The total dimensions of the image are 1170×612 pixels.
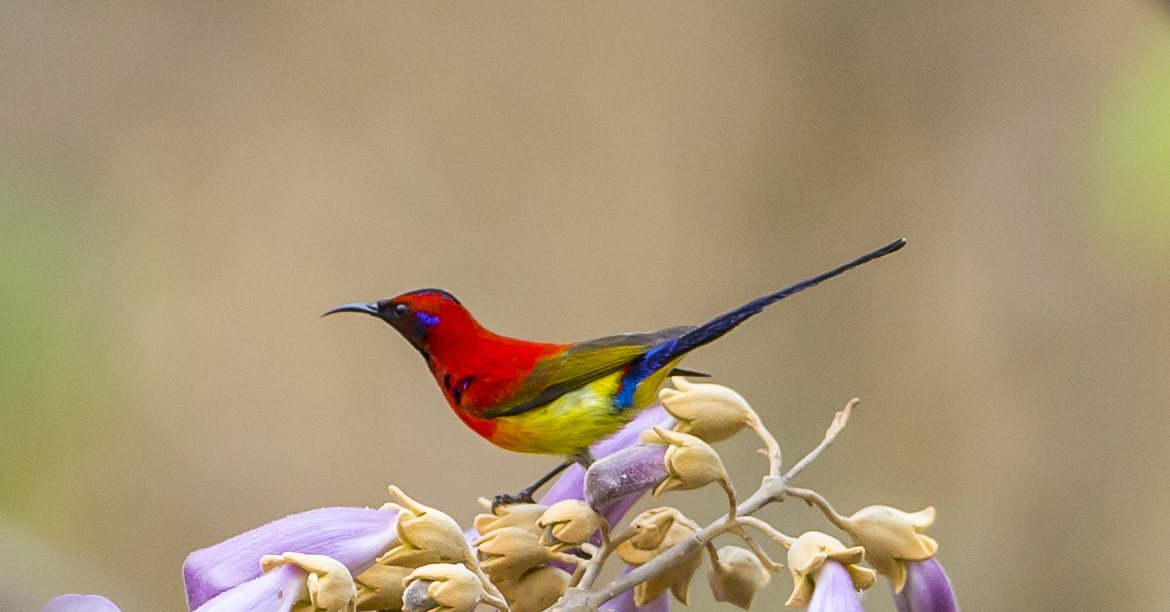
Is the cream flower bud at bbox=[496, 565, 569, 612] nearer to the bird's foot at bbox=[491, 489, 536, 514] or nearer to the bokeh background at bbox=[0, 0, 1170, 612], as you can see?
the bird's foot at bbox=[491, 489, 536, 514]

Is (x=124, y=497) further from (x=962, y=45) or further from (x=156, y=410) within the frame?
(x=962, y=45)

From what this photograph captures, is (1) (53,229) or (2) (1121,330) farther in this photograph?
(2) (1121,330)

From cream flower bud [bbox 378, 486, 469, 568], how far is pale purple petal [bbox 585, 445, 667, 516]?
44mm

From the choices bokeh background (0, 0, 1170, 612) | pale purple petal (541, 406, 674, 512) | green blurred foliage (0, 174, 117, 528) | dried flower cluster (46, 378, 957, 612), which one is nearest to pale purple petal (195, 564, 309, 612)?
dried flower cluster (46, 378, 957, 612)

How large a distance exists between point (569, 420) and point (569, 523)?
5cm

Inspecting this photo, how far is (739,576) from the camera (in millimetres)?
397

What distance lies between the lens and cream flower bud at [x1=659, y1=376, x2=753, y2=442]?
413mm

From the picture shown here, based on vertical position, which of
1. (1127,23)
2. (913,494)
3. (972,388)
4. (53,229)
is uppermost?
(53,229)

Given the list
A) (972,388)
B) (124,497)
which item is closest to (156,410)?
(124,497)

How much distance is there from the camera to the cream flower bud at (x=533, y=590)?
0.39 m

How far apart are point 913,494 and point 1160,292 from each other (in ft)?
1.25

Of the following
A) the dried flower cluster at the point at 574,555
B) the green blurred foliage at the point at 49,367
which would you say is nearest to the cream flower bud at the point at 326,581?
the dried flower cluster at the point at 574,555

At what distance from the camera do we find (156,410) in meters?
1.34

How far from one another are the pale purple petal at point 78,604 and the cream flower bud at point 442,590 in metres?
0.08
